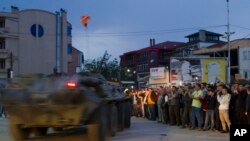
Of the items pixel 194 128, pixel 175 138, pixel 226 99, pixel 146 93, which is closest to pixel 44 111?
pixel 175 138

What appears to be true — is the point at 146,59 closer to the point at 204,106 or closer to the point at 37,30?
the point at 37,30

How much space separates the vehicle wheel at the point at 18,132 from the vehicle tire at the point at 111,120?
3.29 m

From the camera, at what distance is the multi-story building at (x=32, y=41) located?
230ft

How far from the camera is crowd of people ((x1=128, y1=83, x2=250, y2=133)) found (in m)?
18.4

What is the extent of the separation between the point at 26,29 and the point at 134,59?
49.5 metres

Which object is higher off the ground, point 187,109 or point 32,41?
point 32,41

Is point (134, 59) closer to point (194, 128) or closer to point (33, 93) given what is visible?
point (194, 128)

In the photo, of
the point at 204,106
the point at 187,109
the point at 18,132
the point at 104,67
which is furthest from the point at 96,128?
the point at 104,67

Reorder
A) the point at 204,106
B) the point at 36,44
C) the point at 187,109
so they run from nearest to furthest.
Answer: the point at 204,106
the point at 187,109
the point at 36,44

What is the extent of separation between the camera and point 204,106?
67.4 ft

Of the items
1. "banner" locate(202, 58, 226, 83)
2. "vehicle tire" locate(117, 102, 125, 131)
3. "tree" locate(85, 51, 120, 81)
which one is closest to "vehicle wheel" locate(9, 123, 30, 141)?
"vehicle tire" locate(117, 102, 125, 131)

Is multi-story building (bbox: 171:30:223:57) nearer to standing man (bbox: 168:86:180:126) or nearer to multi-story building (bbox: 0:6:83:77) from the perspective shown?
multi-story building (bbox: 0:6:83:77)

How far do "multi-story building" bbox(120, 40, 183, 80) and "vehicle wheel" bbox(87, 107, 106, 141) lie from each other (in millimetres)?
83761

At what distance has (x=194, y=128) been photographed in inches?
830
